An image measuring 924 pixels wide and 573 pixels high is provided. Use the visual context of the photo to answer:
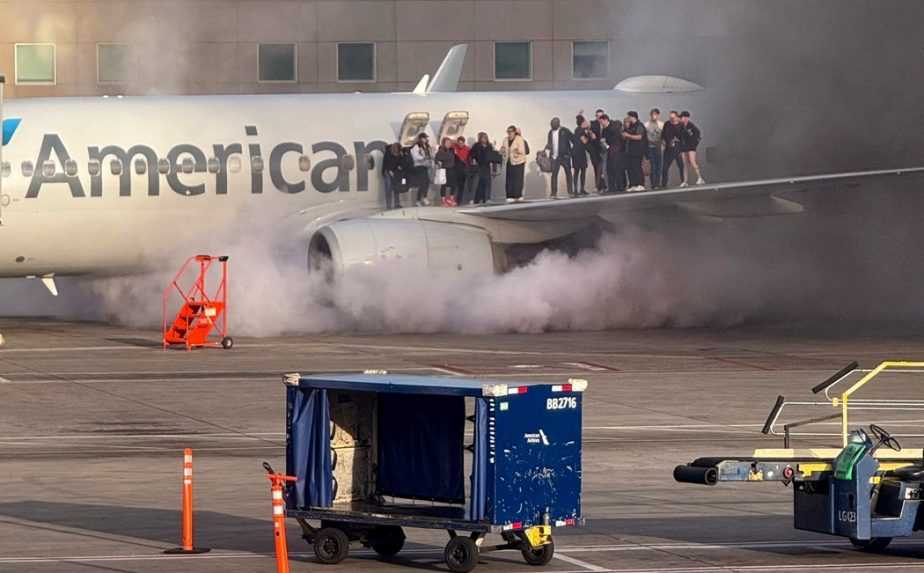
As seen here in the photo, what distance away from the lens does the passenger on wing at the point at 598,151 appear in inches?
1447

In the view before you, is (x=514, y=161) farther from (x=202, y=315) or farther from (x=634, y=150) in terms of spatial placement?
(x=202, y=315)

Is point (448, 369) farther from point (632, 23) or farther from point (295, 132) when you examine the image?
point (632, 23)

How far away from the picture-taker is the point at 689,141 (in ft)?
122

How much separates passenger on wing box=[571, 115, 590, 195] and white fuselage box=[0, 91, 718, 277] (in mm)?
564

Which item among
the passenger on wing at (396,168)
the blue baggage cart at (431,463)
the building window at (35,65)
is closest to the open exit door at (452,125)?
the passenger on wing at (396,168)

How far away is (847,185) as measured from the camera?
Result: 3553 cm

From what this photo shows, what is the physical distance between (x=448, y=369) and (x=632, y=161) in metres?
9.50

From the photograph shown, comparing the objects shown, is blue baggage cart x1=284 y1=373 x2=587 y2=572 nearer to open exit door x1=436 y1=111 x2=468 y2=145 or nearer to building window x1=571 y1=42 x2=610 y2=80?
open exit door x1=436 y1=111 x2=468 y2=145

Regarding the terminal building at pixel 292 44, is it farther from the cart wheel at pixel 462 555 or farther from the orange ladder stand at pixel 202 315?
the cart wheel at pixel 462 555

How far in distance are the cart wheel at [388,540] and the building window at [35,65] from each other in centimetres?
3695

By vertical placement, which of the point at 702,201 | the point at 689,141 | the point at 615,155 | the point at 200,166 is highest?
the point at 689,141

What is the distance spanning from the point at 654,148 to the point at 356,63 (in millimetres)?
15804

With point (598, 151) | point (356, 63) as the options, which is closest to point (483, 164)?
point (598, 151)

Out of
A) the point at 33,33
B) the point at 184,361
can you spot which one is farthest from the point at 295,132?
the point at 33,33
